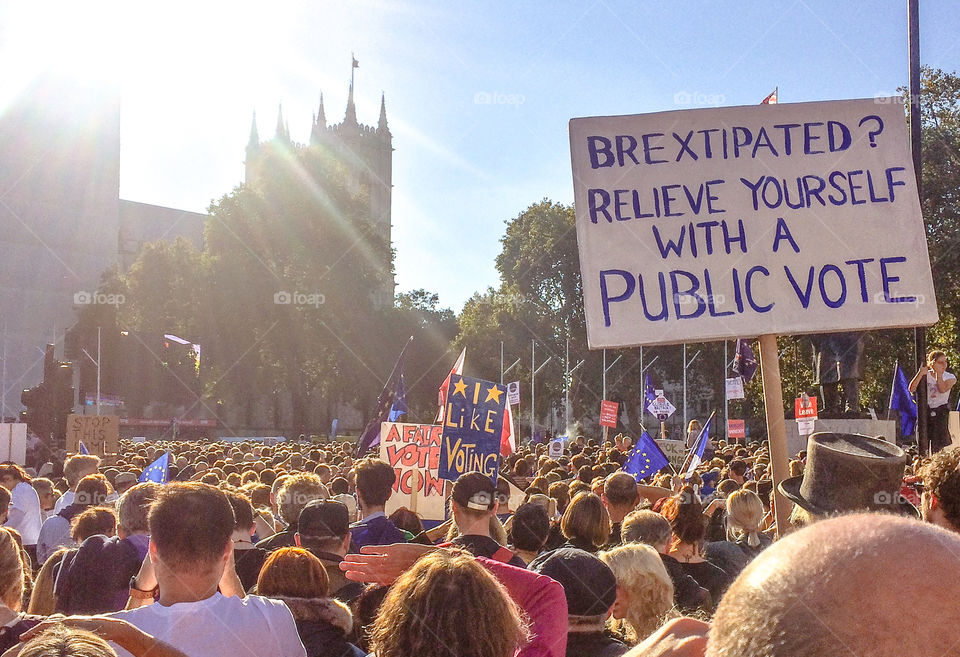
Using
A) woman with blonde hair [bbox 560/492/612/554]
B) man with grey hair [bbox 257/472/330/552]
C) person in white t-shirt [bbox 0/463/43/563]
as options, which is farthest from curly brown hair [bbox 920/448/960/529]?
person in white t-shirt [bbox 0/463/43/563]

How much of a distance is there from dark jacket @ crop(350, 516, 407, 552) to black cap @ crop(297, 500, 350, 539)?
30.5 inches

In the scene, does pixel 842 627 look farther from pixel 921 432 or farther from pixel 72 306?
pixel 72 306

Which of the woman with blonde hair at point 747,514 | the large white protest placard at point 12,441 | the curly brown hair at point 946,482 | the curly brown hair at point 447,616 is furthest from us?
the large white protest placard at point 12,441

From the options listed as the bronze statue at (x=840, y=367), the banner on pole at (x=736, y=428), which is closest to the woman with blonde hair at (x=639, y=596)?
the bronze statue at (x=840, y=367)

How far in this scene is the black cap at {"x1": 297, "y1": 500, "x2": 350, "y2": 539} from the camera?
433cm

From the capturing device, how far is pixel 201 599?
285 centimetres

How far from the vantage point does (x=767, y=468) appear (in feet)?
31.1

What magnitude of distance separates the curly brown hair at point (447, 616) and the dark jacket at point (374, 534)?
9.97 feet

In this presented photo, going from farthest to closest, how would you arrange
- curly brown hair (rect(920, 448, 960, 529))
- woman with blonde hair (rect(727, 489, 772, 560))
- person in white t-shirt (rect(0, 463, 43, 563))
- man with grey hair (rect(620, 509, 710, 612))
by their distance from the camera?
person in white t-shirt (rect(0, 463, 43, 563)) < woman with blonde hair (rect(727, 489, 772, 560)) < man with grey hair (rect(620, 509, 710, 612)) < curly brown hair (rect(920, 448, 960, 529))

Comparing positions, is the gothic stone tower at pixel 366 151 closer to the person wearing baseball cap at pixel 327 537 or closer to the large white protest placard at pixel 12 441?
the large white protest placard at pixel 12 441

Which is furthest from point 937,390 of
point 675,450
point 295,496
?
point 295,496

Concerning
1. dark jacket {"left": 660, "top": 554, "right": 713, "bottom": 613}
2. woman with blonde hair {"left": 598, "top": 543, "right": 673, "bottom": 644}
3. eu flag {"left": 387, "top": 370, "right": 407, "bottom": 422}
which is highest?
eu flag {"left": 387, "top": 370, "right": 407, "bottom": 422}

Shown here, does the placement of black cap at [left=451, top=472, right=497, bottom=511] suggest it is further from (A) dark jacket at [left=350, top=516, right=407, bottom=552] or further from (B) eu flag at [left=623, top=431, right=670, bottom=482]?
(B) eu flag at [left=623, top=431, right=670, bottom=482]

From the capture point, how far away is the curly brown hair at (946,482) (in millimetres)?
2584
